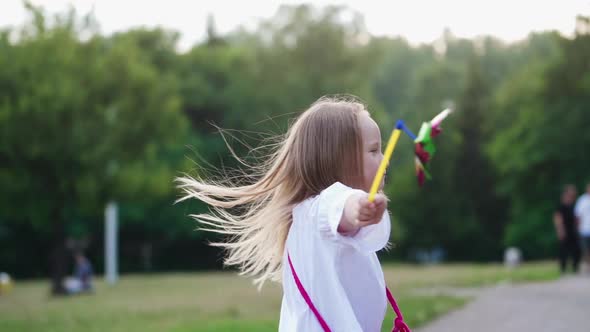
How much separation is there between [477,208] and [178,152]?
69.0ft

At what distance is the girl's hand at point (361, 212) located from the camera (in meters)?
2.98

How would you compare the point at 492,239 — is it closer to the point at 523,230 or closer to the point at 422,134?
the point at 523,230

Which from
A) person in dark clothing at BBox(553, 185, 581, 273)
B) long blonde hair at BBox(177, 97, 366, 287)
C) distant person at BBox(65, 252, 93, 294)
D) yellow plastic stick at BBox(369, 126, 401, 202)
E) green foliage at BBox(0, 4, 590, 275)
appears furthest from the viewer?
distant person at BBox(65, 252, 93, 294)

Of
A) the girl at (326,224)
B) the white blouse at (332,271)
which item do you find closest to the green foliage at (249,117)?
the girl at (326,224)

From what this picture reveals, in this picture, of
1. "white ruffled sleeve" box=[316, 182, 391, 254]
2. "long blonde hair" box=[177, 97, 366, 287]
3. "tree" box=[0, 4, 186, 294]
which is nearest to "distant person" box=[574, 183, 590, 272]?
"tree" box=[0, 4, 186, 294]

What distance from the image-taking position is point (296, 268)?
367 cm

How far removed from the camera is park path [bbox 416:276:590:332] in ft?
34.7

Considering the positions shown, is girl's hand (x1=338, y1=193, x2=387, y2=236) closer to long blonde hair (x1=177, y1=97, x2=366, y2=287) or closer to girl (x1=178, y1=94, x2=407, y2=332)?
girl (x1=178, y1=94, x2=407, y2=332)

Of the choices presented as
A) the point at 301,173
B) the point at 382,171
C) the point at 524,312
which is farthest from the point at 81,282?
the point at 382,171

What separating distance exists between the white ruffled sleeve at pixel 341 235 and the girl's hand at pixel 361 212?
0.05m

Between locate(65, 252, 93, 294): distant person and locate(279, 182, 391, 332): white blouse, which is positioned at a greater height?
locate(279, 182, 391, 332): white blouse

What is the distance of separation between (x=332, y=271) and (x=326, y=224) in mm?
203

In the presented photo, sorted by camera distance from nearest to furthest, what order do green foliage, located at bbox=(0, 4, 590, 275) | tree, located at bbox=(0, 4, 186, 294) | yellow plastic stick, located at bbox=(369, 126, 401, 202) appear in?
1. yellow plastic stick, located at bbox=(369, 126, 401, 202)
2. tree, located at bbox=(0, 4, 186, 294)
3. green foliage, located at bbox=(0, 4, 590, 275)

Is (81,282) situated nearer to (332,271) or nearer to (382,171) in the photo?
(332,271)
